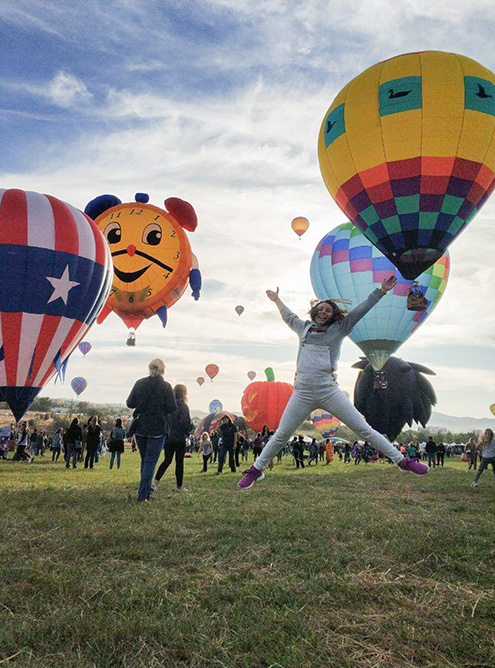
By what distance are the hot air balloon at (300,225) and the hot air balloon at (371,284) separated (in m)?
A: 2.24

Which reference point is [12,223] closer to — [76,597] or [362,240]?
[76,597]

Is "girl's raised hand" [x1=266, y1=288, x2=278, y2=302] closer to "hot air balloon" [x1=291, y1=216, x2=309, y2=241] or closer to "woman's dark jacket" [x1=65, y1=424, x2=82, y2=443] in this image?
"woman's dark jacket" [x1=65, y1=424, x2=82, y2=443]

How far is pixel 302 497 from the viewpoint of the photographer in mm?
7129

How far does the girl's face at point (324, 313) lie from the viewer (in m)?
4.96

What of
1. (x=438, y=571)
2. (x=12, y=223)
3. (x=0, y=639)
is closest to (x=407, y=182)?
(x=12, y=223)

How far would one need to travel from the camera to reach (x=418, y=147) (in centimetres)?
1128

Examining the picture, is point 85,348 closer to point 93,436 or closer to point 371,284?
point 93,436

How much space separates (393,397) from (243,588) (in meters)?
24.0

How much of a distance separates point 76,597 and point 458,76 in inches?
505

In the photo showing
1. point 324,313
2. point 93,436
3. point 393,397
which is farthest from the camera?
point 393,397

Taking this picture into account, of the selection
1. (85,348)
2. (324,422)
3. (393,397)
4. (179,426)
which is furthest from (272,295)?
(324,422)

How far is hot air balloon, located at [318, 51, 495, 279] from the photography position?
36.2 ft

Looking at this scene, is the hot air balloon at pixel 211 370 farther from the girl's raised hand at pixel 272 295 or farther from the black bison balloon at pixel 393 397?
the girl's raised hand at pixel 272 295

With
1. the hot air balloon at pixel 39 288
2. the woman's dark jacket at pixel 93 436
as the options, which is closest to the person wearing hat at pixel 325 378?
the hot air balloon at pixel 39 288
